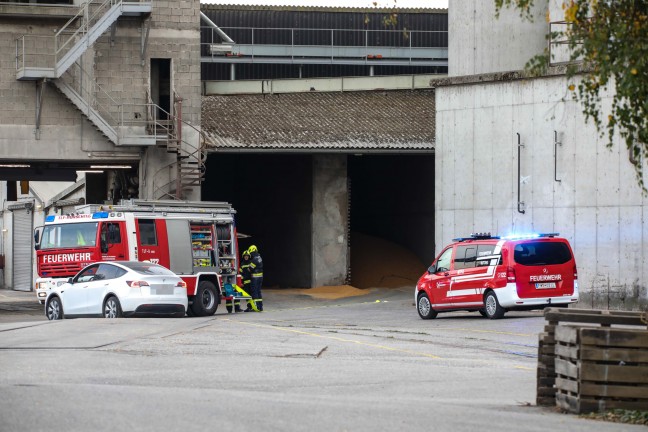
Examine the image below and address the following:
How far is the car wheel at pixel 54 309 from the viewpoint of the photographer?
29.4 metres

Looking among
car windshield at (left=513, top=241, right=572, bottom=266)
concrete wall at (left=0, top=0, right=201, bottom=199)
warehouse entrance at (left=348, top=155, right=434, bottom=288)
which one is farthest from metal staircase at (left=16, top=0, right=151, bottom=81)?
car windshield at (left=513, top=241, right=572, bottom=266)

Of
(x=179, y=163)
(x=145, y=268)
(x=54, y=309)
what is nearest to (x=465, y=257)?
(x=145, y=268)

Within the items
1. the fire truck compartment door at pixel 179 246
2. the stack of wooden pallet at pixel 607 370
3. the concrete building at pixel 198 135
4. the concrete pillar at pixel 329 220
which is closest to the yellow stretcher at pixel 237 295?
the fire truck compartment door at pixel 179 246

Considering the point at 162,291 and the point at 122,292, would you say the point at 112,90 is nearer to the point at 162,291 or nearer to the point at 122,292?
the point at 162,291

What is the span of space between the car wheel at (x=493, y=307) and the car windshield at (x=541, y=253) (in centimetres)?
100

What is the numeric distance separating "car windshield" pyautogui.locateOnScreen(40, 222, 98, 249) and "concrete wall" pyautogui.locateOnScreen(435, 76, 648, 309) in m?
10.3

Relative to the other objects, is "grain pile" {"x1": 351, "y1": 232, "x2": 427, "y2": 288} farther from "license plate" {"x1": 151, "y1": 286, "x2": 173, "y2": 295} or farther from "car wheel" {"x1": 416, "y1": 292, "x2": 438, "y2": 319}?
"license plate" {"x1": 151, "y1": 286, "x2": 173, "y2": 295}

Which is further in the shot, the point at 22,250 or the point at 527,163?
the point at 22,250

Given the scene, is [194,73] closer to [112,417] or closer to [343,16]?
[343,16]

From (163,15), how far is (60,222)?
10.2 m

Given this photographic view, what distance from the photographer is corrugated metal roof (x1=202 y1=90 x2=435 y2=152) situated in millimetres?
41812

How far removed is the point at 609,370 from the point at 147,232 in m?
21.1

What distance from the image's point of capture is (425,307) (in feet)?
95.9

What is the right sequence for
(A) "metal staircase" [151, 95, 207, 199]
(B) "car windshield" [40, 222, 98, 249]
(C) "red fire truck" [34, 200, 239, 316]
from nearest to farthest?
(C) "red fire truck" [34, 200, 239, 316]
(B) "car windshield" [40, 222, 98, 249]
(A) "metal staircase" [151, 95, 207, 199]
